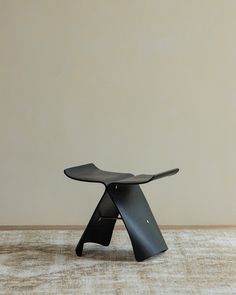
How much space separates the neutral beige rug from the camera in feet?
6.75

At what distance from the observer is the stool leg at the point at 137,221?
2.34 m

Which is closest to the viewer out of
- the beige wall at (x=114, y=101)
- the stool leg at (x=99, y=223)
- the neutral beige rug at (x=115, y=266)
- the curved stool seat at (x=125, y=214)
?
the neutral beige rug at (x=115, y=266)

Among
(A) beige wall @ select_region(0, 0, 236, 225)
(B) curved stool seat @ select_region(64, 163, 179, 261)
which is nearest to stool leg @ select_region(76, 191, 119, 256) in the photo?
(B) curved stool seat @ select_region(64, 163, 179, 261)

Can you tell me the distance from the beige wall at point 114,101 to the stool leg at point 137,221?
0.58m

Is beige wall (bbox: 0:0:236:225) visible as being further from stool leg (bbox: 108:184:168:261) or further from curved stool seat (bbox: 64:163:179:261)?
stool leg (bbox: 108:184:168:261)

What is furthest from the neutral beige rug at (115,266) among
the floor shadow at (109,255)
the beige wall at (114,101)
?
the beige wall at (114,101)

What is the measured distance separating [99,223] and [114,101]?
76cm

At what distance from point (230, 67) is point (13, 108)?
1199mm

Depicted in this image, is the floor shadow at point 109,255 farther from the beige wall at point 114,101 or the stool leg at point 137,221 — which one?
the beige wall at point 114,101

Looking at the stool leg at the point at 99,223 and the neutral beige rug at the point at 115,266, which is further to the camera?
the stool leg at the point at 99,223

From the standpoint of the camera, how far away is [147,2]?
9.59 ft

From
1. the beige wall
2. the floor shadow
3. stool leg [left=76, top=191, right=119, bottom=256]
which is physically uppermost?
the beige wall

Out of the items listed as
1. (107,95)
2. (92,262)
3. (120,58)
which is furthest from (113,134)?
(92,262)

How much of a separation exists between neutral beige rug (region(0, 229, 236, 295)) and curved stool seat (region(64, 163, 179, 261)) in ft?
0.19
